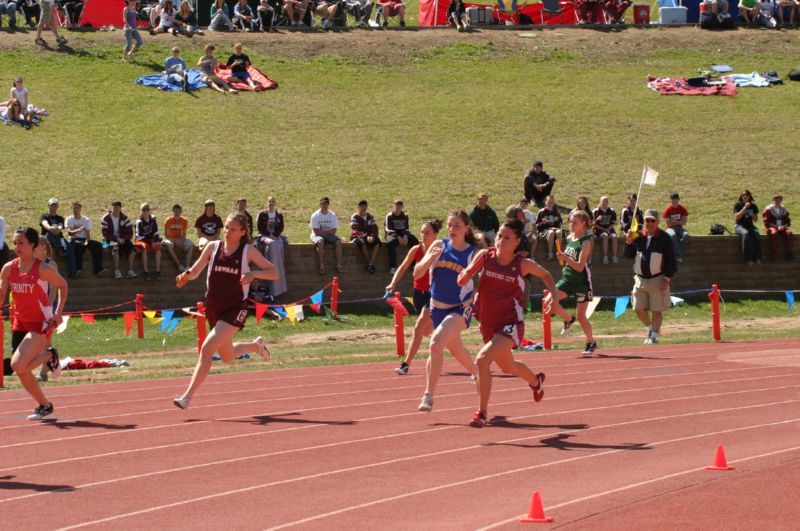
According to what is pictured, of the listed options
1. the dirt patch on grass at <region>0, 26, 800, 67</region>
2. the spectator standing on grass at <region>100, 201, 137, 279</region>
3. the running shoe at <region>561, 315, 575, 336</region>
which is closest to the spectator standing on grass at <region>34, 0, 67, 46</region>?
the dirt patch on grass at <region>0, 26, 800, 67</region>

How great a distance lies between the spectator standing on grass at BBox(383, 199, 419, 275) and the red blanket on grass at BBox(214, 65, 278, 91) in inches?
561

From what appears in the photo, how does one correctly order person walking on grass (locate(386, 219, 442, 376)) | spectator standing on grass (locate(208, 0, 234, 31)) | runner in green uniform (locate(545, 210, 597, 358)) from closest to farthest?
person walking on grass (locate(386, 219, 442, 376))
runner in green uniform (locate(545, 210, 597, 358))
spectator standing on grass (locate(208, 0, 234, 31))

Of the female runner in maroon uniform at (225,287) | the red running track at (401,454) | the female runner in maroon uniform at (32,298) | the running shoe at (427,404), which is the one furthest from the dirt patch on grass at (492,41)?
the running shoe at (427,404)

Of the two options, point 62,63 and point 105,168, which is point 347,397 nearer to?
point 105,168

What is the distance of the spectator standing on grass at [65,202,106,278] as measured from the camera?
80.9 ft

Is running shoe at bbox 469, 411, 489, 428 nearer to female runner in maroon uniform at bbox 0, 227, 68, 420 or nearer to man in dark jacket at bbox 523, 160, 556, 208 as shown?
female runner in maroon uniform at bbox 0, 227, 68, 420

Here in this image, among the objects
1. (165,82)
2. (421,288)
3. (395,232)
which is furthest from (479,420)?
(165,82)

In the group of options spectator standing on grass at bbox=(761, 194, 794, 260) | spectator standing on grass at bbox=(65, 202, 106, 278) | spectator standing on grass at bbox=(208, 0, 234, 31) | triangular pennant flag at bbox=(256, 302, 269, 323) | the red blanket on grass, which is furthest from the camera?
spectator standing on grass at bbox=(208, 0, 234, 31)

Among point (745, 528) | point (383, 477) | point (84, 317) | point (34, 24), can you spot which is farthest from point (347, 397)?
point (34, 24)

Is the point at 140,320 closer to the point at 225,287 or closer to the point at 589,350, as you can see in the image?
the point at 589,350

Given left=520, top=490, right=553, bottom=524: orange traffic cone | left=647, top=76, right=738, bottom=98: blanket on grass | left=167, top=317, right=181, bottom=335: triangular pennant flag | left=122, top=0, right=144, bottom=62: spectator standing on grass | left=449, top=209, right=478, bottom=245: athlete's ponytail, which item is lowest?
left=167, top=317, right=181, bottom=335: triangular pennant flag

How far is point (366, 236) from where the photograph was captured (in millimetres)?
26844

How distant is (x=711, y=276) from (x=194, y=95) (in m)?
16.9

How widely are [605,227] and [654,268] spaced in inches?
287
